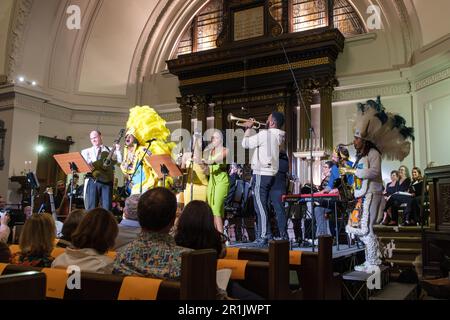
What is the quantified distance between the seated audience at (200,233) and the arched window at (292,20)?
9.02 metres

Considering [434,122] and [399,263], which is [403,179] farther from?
[399,263]

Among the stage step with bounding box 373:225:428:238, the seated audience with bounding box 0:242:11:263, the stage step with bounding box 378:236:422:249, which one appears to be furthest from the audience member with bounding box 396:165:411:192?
the seated audience with bounding box 0:242:11:263

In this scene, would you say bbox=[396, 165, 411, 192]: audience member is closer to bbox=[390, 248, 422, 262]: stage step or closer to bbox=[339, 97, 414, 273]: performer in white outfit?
bbox=[390, 248, 422, 262]: stage step

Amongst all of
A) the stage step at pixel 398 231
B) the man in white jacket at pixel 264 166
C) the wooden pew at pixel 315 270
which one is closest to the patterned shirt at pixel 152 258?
the wooden pew at pixel 315 270

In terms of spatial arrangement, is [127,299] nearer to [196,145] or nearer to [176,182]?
[196,145]

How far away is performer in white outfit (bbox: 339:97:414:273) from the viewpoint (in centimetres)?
414

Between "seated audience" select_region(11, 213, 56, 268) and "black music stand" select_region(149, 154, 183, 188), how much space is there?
302cm

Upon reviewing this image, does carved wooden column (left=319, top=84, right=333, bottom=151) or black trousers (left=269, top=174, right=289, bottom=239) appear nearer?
black trousers (left=269, top=174, right=289, bottom=239)

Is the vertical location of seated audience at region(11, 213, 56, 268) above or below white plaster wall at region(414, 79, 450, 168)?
below

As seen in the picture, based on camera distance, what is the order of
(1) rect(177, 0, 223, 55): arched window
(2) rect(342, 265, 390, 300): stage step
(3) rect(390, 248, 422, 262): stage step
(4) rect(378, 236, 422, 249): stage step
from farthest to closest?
(1) rect(177, 0, 223, 55): arched window, (4) rect(378, 236, 422, 249): stage step, (3) rect(390, 248, 422, 262): stage step, (2) rect(342, 265, 390, 300): stage step

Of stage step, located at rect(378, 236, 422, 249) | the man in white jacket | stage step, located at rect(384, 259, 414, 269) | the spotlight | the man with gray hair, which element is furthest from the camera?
the spotlight

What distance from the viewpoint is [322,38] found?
9320mm

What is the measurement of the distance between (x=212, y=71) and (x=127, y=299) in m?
9.50
